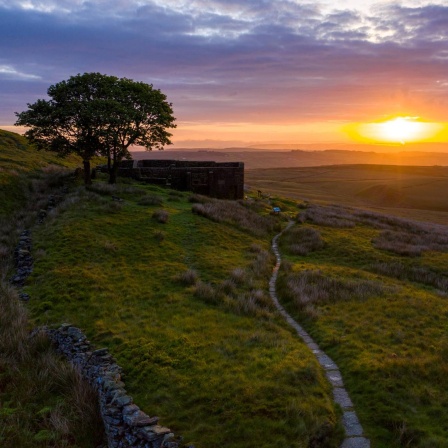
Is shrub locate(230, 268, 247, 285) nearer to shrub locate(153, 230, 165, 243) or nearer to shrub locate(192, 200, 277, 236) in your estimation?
shrub locate(153, 230, 165, 243)

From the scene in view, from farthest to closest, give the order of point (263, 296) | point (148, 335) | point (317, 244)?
point (317, 244) < point (263, 296) < point (148, 335)

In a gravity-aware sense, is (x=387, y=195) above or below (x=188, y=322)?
above

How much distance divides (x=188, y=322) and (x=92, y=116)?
78.5 ft

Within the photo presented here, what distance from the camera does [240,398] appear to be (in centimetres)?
1016

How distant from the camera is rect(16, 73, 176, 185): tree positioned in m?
33.9

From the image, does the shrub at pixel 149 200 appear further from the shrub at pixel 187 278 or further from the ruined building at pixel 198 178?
the shrub at pixel 187 278

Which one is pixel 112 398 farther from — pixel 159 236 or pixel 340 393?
pixel 159 236

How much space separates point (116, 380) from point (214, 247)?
14.7 metres

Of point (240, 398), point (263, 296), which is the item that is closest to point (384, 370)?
point (240, 398)

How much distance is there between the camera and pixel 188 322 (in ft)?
47.5

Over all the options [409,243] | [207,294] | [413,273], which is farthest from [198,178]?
[207,294]

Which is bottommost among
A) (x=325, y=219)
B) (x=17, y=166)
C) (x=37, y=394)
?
(x=37, y=394)

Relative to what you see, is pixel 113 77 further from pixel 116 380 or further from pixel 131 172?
pixel 116 380

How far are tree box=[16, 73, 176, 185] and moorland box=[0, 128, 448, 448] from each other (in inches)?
244
